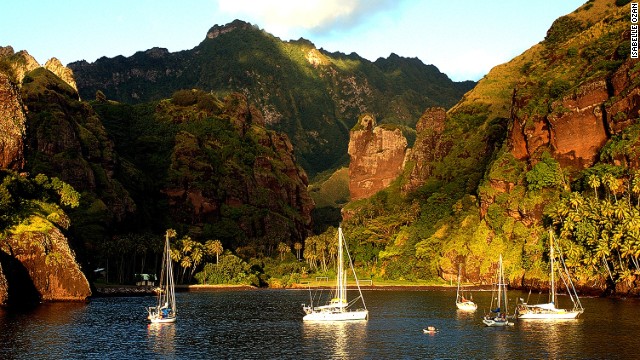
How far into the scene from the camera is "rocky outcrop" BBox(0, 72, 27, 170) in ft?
500

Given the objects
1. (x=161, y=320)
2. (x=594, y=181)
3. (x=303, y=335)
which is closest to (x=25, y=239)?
(x=161, y=320)

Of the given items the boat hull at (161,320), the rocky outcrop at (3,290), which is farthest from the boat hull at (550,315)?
the rocky outcrop at (3,290)

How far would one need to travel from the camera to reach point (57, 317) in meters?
110

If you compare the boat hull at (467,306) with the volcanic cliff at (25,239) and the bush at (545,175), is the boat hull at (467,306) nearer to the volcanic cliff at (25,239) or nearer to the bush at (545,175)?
the bush at (545,175)

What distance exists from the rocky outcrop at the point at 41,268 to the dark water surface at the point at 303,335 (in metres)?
6.81

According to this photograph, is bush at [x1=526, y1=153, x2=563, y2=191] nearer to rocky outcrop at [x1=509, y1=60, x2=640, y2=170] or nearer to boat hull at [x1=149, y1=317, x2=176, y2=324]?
rocky outcrop at [x1=509, y1=60, x2=640, y2=170]

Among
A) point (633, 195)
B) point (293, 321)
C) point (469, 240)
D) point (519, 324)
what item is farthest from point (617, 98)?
point (293, 321)

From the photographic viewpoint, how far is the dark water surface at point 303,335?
78.2m

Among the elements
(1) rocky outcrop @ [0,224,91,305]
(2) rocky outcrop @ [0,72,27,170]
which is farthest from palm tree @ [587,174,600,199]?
(2) rocky outcrop @ [0,72,27,170]

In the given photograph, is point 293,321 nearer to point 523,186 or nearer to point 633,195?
point 633,195

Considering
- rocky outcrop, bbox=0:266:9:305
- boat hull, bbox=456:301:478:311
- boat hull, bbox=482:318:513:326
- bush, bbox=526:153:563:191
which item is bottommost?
boat hull, bbox=482:318:513:326

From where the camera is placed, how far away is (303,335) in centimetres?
9531

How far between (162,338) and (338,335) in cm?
2356

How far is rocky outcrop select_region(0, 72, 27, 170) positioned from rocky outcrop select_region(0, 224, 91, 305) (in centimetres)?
1999
